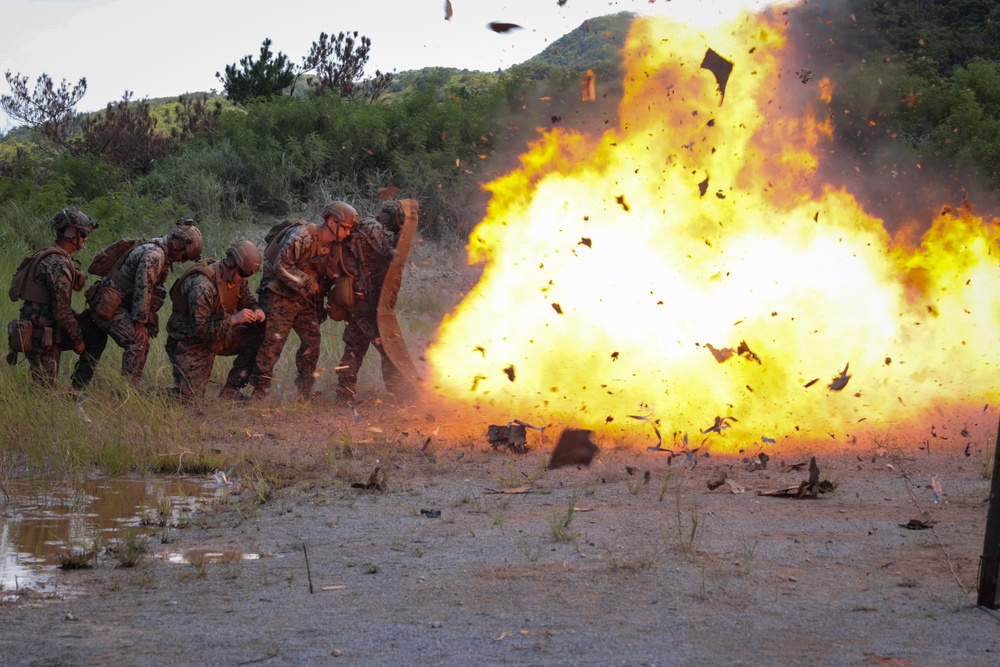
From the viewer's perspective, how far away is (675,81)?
1151 cm

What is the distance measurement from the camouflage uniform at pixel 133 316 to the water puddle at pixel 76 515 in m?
2.58

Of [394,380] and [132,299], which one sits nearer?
[132,299]

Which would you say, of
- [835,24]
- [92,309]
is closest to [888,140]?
[835,24]

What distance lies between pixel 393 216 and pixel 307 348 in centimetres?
162

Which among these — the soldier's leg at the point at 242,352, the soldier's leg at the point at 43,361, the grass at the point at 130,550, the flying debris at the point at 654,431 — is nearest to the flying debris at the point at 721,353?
the flying debris at the point at 654,431

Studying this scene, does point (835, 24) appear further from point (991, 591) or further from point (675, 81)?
point (991, 591)

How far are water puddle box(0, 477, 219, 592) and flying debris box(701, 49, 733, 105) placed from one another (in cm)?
628

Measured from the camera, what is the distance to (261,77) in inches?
1155

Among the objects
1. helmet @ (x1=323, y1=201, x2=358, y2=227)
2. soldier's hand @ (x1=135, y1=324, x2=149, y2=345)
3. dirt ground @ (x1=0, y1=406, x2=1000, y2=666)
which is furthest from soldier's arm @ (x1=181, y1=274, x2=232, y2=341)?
dirt ground @ (x1=0, y1=406, x2=1000, y2=666)

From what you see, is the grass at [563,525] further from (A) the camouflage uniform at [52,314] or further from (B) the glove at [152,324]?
(A) the camouflage uniform at [52,314]

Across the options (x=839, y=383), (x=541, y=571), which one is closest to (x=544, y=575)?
(x=541, y=571)

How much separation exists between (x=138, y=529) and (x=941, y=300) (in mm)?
8165

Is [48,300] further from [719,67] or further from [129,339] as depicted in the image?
[719,67]

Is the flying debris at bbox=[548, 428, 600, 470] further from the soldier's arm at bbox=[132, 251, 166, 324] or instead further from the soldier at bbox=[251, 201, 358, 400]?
the soldier's arm at bbox=[132, 251, 166, 324]
